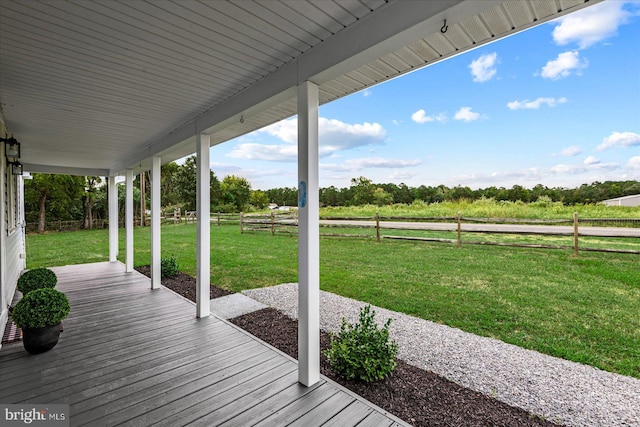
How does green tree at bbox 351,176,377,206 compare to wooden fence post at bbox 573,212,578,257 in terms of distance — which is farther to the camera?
green tree at bbox 351,176,377,206

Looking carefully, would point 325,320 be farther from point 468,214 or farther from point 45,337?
point 468,214

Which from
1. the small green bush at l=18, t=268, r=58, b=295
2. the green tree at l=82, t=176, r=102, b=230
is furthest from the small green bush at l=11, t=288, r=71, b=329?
the green tree at l=82, t=176, r=102, b=230

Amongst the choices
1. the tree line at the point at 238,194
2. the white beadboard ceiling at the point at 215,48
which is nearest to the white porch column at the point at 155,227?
the white beadboard ceiling at the point at 215,48

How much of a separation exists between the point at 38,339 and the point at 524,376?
4.34 m

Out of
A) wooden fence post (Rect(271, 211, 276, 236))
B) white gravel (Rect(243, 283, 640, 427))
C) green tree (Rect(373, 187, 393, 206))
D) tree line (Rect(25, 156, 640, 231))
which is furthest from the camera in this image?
wooden fence post (Rect(271, 211, 276, 236))

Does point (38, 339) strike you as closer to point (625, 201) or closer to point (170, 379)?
point (170, 379)

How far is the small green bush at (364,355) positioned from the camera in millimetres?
2221

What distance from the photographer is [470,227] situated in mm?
8398

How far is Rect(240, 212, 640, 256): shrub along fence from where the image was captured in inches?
245

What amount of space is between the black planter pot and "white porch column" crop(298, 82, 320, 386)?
2427 millimetres

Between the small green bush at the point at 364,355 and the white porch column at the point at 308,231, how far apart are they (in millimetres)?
208

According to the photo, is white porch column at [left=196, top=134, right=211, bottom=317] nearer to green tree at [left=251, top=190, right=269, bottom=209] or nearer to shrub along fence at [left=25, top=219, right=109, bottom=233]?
green tree at [left=251, top=190, right=269, bottom=209]

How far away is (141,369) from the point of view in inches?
95.5

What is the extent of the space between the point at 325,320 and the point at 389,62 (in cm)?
309
